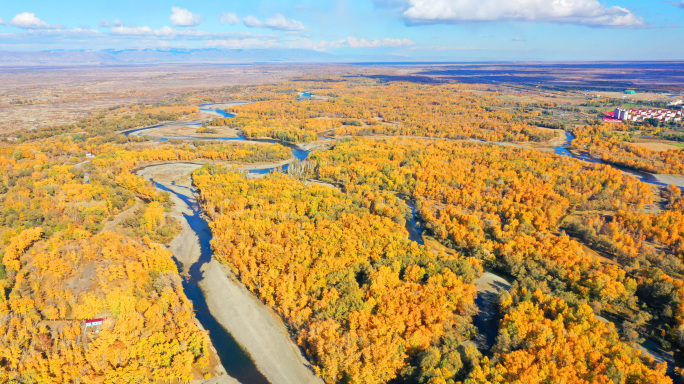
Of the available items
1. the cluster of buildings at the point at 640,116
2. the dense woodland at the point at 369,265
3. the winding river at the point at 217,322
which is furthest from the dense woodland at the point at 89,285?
the cluster of buildings at the point at 640,116

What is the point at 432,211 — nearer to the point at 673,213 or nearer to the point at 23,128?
the point at 673,213

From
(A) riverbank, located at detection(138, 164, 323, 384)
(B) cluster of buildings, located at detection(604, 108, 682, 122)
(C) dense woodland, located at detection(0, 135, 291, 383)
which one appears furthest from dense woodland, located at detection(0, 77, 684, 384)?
(B) cluster of buildings, located at detection(604, 108, 682, 122)

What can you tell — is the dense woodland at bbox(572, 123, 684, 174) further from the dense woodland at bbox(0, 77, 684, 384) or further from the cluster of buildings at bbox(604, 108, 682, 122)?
the cluster of buildings at bbox(604, 108, 682, 122)

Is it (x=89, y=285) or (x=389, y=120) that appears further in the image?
(x=389, y=120)

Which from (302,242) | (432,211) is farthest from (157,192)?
(432,211)

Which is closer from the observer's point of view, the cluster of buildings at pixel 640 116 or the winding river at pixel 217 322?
the winding river at pixel 217 322

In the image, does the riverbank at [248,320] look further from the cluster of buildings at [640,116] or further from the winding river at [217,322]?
the cluster of buildings at [640,116]

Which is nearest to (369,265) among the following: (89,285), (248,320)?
(248,320)

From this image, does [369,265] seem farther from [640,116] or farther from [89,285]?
[640,116]
